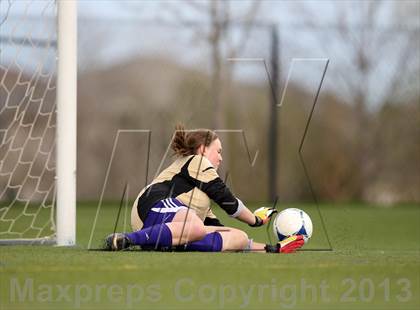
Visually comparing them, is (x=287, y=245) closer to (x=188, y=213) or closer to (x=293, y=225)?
(x=293, y=225)

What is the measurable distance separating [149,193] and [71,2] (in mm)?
1371

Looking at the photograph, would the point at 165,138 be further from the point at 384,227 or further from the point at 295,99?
the point at 384,227

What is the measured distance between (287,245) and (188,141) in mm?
871

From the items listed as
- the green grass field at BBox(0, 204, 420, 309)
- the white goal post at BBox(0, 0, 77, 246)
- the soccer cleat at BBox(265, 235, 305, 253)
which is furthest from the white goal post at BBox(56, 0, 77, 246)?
the soccer cleat at BBox(265, 235, 305, 253)

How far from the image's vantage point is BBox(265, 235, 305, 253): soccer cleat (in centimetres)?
570

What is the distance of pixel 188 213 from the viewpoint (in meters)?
5.59

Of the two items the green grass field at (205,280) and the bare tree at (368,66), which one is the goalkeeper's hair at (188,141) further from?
the bare tree at (368,66)

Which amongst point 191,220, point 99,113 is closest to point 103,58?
point 99,113

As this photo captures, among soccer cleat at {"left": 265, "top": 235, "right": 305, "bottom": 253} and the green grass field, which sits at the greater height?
soccer cleat at {"left": 265, "top": 235, "right": 305, "bottom": 253}

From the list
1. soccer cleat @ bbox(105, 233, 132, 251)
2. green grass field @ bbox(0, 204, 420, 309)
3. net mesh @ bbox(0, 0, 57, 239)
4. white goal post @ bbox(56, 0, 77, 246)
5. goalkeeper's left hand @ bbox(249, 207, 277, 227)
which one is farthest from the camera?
net mesh @ bbox(0, 0, 57, 239)

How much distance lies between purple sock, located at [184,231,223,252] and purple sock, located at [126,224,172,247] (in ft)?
0.53

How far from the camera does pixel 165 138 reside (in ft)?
41.8

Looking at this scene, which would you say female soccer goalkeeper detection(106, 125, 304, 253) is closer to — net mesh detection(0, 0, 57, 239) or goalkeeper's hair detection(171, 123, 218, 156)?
goalkeeper's hair detection(171, 123, 218, 156)

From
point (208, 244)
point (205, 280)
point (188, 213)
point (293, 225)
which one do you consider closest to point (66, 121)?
point (188, 213)
